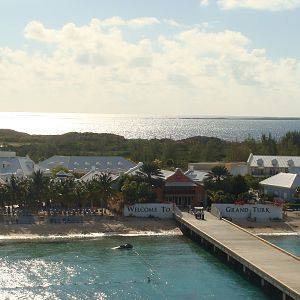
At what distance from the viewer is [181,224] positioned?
212ft

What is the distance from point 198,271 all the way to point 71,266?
33.4ft

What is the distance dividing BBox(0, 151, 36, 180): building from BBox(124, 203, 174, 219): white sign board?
69.1 ft

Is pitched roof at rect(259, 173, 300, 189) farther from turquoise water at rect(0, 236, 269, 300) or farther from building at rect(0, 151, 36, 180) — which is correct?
building at rect(0, 151, 36, 180)

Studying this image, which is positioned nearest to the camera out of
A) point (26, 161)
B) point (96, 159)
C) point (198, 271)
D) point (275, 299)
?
point (275, 299)

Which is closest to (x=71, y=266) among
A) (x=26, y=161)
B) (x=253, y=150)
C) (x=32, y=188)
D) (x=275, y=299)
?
(x=275, y=299)

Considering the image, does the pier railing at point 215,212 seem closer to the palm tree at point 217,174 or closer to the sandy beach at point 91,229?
the sandy beach at point 91,229

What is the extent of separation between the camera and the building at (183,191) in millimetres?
73500

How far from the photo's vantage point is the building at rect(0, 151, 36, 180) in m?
84.3

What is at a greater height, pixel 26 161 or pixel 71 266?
pixel 26 161

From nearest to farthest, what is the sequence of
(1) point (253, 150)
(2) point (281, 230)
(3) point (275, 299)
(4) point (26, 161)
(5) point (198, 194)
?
1. (3) point (275, 299)
2. (2) point (281, 230)
3. (5) point (198, 194)
4. (4) point (26, 161)
5. (1) point (253, 150)

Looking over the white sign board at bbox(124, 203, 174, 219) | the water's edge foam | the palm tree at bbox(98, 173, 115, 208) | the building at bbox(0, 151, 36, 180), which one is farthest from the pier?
the building at bbox(0, 151, 36, 180)

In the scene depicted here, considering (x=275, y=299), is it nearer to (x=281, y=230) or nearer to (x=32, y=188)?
(x=281, y=230)

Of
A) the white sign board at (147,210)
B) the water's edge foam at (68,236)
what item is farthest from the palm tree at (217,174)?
the water's edge foam at (68,236)

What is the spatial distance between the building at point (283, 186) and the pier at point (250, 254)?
17.3m
